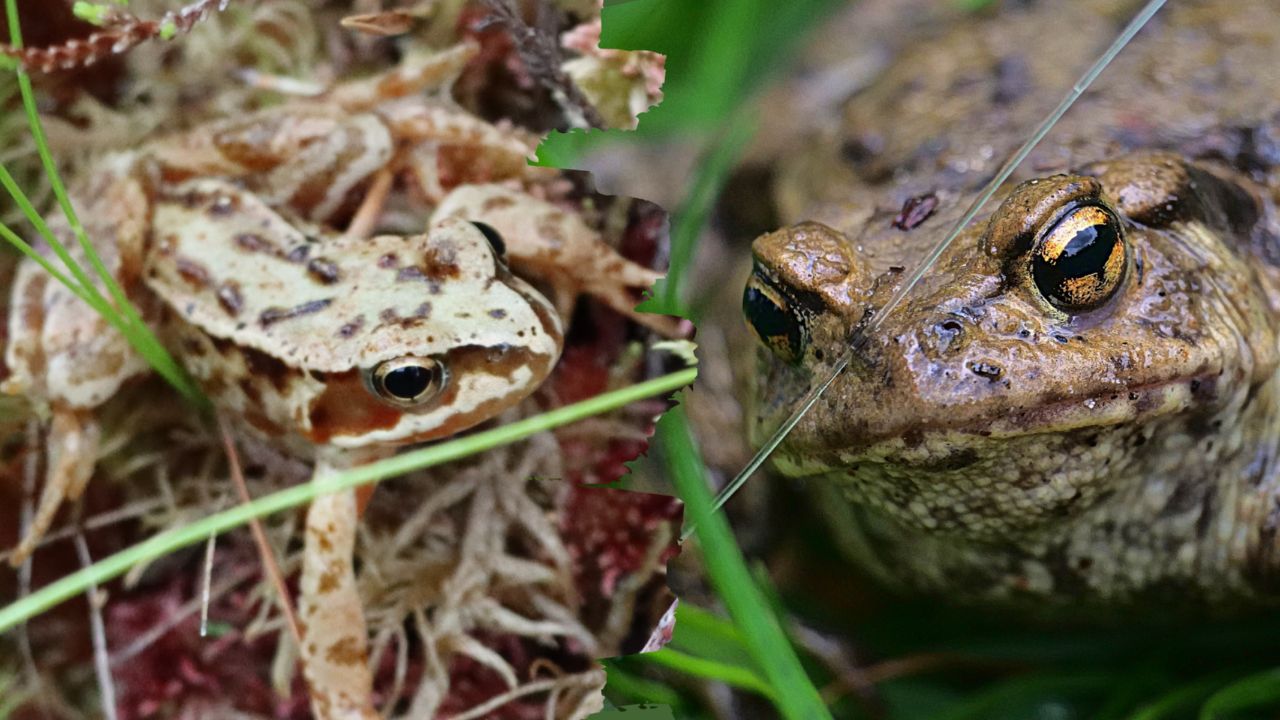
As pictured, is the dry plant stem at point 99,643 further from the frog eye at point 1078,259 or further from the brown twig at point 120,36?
the frog eye at point 1078,259

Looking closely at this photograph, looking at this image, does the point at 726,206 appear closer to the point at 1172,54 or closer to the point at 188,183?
the point at 1172,54

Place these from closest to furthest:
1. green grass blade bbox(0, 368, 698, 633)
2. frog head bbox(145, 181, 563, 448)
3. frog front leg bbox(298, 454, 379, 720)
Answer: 1. green grass blade bbox(0, 368, 698, 633)
2. frog head bbox(145, 181, 563, 448)
3. frog front leg bbox(298, 454, 379, 720)

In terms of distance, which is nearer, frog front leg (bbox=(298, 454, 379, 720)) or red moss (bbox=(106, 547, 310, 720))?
frog front leg (bbox=(298, 454, 379, 720))

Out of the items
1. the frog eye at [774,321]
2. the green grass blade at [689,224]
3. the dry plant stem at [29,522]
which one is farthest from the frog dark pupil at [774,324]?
the dry plant stem at [29,522]

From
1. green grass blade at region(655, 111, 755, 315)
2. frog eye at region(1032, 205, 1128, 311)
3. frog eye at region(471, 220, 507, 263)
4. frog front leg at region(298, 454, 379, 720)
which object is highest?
frog eye at region(1032, 205, 1128, 311)

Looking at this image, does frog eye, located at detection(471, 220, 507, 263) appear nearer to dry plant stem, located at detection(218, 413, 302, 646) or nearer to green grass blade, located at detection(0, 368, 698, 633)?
green grass blade, located at detection(0, 368, 698, 633)

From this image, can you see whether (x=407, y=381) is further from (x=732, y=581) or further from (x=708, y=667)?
(x=708, y=667)

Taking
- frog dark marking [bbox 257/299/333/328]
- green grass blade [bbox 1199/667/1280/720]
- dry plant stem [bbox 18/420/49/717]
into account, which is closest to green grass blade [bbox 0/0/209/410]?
frog dark marking [bbox 257/299/333/328]
